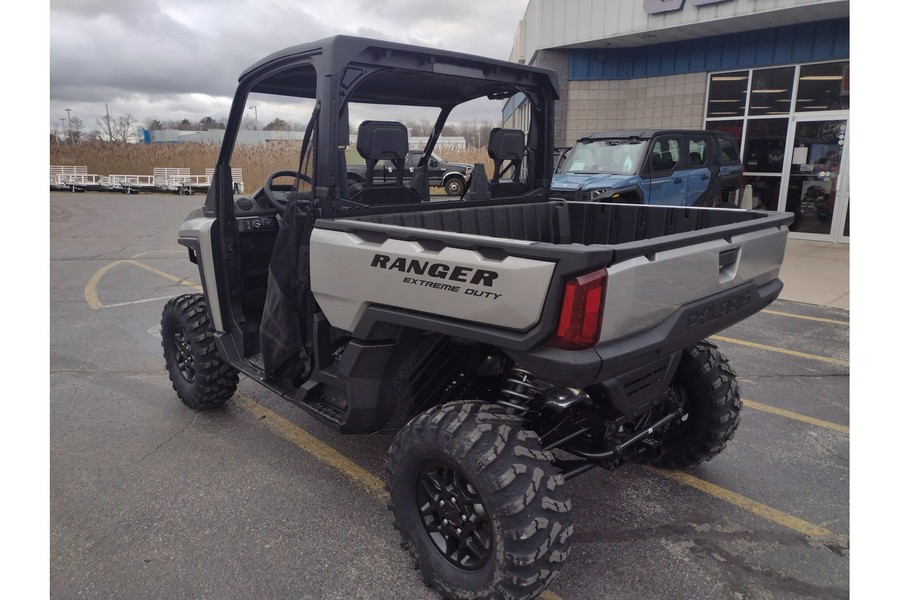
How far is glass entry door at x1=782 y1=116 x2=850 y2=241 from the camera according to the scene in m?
11.3

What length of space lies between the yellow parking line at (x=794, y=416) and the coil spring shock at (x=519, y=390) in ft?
8.34

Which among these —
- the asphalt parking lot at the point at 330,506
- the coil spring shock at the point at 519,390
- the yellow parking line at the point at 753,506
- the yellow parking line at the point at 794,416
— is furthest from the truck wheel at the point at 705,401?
the yellow parking line at the point at 794,416

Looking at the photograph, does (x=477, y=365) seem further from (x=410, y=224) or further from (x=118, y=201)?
(x=118, y=201)

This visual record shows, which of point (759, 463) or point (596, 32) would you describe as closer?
point (759, 463)

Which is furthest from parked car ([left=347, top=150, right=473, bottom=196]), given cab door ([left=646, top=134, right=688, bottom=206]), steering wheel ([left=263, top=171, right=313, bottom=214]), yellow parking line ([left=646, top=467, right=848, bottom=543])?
cab door ([left=646, top=134, right=688, bottom=206])

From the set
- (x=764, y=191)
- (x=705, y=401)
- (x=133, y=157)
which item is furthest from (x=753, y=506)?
(x=133, y=157)

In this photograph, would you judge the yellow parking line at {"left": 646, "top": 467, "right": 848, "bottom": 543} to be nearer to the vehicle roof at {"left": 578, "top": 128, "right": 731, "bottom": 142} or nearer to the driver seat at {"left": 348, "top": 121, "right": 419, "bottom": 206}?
the driver seat at {"left": 348, "top": 121, "right": 419, "bottom": 206}

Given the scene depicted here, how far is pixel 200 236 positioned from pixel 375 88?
144 cm

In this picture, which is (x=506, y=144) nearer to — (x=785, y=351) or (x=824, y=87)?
(x=785, y=351)

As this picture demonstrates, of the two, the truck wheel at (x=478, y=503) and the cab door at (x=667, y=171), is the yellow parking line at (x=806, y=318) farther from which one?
the truck wheel at (x=478, y=503)

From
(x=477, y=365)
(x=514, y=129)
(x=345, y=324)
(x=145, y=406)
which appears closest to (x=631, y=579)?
(x=477, y=365)

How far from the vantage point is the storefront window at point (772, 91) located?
11875 mm

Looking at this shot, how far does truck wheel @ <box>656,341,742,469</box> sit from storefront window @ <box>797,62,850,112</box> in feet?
34.6

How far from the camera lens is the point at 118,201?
23.2 meters
